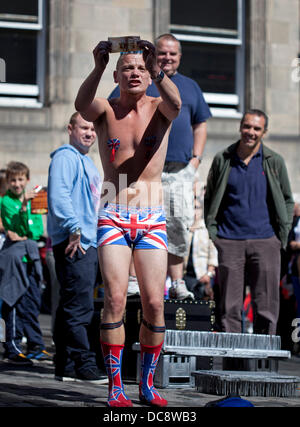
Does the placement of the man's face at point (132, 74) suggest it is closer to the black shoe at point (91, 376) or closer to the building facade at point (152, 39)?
the black shoe at point (91, 376)

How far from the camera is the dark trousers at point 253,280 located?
8438 millimetres

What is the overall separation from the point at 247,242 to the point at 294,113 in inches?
288

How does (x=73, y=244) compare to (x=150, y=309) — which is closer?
(x=150, y=309)

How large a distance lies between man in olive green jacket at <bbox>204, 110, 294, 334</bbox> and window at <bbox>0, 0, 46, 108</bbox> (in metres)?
6.16

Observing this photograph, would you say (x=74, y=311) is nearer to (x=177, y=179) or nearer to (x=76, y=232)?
(x=76, y=232)

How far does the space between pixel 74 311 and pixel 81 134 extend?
152 centimetres

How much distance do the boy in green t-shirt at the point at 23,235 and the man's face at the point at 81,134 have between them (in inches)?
55.2

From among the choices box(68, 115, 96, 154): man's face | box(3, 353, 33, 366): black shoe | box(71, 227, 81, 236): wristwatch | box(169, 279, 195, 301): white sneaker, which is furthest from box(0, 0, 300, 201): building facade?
box(71, 227, 81, 236): wristwatch

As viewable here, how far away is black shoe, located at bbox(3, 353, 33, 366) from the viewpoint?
8.81 m

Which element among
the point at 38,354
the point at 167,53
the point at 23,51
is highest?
the point at 23,51

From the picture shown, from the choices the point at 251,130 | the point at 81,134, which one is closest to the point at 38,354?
the point at 81,134

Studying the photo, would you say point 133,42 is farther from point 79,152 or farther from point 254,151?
point 254,151

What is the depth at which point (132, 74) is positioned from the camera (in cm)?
622

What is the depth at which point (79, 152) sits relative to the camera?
8.27 meters
